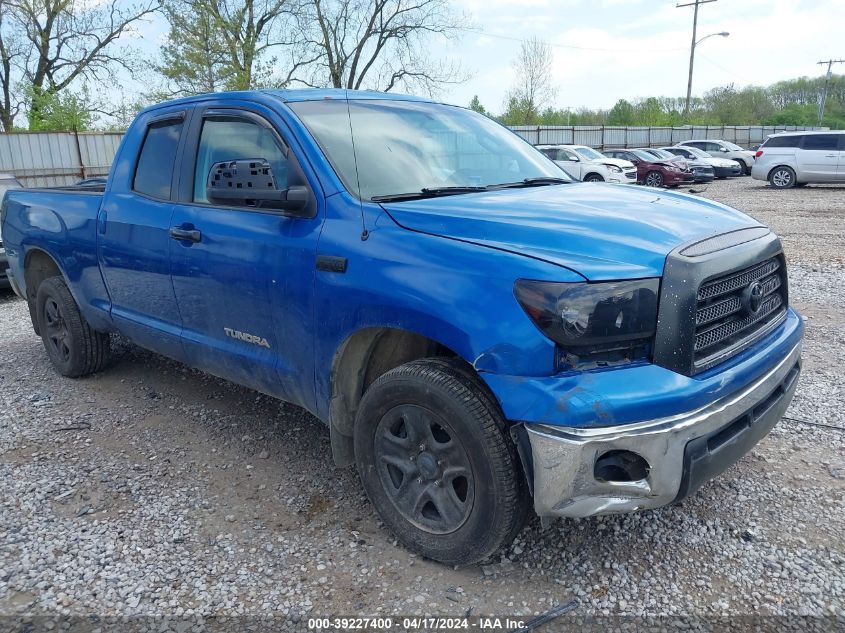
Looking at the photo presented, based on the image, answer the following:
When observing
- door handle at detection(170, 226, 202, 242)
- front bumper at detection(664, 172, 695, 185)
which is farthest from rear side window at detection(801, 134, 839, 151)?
door handle at detection(170, 226, 202, 242)

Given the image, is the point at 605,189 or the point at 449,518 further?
the point at 605,189

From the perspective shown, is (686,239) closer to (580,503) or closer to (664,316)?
(664,316)

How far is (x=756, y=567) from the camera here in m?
2.73

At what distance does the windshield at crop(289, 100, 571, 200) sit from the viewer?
3174 millimetres

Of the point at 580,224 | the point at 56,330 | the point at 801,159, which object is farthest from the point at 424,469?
the point at 801,159

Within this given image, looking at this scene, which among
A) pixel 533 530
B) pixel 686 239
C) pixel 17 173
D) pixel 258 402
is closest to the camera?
pixel 686 239

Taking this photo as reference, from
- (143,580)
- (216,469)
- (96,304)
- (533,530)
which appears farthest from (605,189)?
(96,304)

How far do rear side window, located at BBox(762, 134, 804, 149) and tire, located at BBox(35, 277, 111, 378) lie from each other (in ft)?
69.2

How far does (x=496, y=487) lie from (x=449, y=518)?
353 millimetres

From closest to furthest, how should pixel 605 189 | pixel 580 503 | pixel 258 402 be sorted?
pixel 580 503
pixel 605 189
pixel 258 402

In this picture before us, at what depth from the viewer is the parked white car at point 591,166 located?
20.6m

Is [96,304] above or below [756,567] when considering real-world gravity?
above

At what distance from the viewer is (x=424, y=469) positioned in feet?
9.06

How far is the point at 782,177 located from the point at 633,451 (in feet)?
72.8
